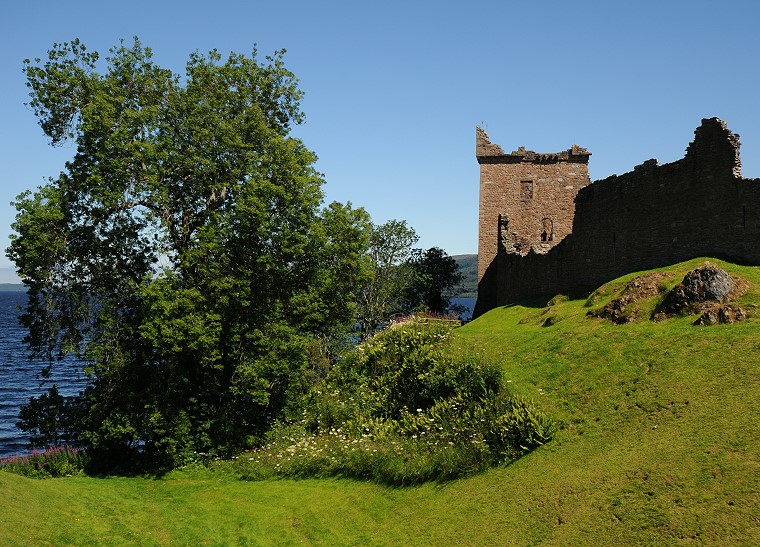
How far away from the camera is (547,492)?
16375mm

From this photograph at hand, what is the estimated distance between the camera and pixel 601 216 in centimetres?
3422

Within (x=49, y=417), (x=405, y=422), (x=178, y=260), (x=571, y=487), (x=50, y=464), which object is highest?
(x=178, y=260)

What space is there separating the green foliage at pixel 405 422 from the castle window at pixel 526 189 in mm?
22533

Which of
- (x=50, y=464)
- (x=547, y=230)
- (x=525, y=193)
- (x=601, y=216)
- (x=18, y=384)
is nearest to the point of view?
(x=50, y=464)

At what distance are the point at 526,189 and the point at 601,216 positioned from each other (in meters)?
16.9

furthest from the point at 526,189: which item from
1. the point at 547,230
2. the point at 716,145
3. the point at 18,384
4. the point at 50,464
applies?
the point at 18,384

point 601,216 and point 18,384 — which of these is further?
point 18,384

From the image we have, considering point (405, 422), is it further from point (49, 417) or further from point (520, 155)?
point (520, 155)

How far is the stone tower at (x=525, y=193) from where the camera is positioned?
50.4m

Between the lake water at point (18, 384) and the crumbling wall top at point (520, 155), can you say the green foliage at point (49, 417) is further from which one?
the crumbling wall top at point (520, 155)

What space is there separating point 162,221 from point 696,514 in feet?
69.0

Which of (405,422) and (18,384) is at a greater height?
(405,422)

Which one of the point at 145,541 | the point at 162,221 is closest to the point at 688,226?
the point at 162,221

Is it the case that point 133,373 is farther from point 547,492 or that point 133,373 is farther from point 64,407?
point 547,492
